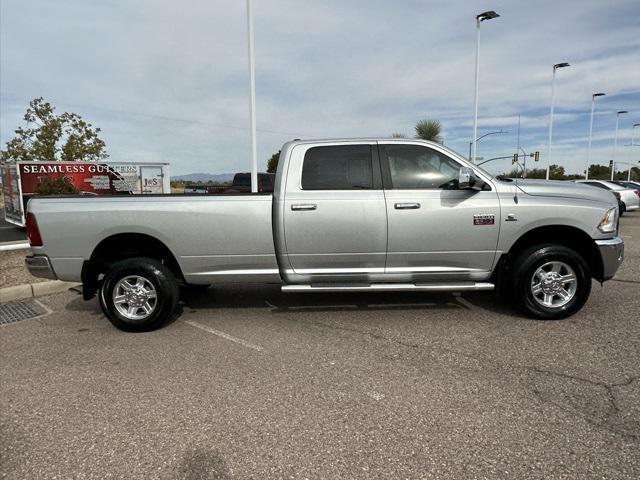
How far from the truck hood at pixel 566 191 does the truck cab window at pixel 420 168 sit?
2.63 feet

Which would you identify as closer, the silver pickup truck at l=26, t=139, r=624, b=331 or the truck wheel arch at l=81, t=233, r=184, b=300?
the silver pickup truck at l=26, t=139, r=624, b=331

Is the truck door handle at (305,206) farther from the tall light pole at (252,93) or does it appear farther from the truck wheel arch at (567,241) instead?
the tall light pole at (252,93)

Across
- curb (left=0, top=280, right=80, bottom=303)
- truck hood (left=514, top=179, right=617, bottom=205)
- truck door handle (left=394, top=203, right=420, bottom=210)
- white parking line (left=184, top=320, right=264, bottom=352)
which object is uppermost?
truck hood (left=514, top=179, right=617, bottom=205)

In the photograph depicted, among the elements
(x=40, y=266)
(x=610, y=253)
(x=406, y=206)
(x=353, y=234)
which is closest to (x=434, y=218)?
(x=406, y=206)

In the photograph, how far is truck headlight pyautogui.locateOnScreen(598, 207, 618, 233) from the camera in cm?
462

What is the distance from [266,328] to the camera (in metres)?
4.67

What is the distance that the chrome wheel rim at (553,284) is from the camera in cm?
466

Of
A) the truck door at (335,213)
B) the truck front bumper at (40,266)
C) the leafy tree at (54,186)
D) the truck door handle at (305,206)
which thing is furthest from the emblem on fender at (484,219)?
the leafy tree at (54,186)

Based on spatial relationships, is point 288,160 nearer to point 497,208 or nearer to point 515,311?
point 497,208

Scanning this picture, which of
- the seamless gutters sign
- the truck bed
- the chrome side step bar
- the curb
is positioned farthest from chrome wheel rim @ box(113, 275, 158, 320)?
the seamless gutters sign

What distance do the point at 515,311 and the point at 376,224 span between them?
200cm

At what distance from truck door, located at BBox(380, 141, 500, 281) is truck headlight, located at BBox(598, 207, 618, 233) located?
3.68 feet

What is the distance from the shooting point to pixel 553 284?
468 centimetres

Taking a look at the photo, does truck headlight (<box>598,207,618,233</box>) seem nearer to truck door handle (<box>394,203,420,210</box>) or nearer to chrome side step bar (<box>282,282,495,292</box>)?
chrome side step bar (<box>282,282,495,292</box>)
